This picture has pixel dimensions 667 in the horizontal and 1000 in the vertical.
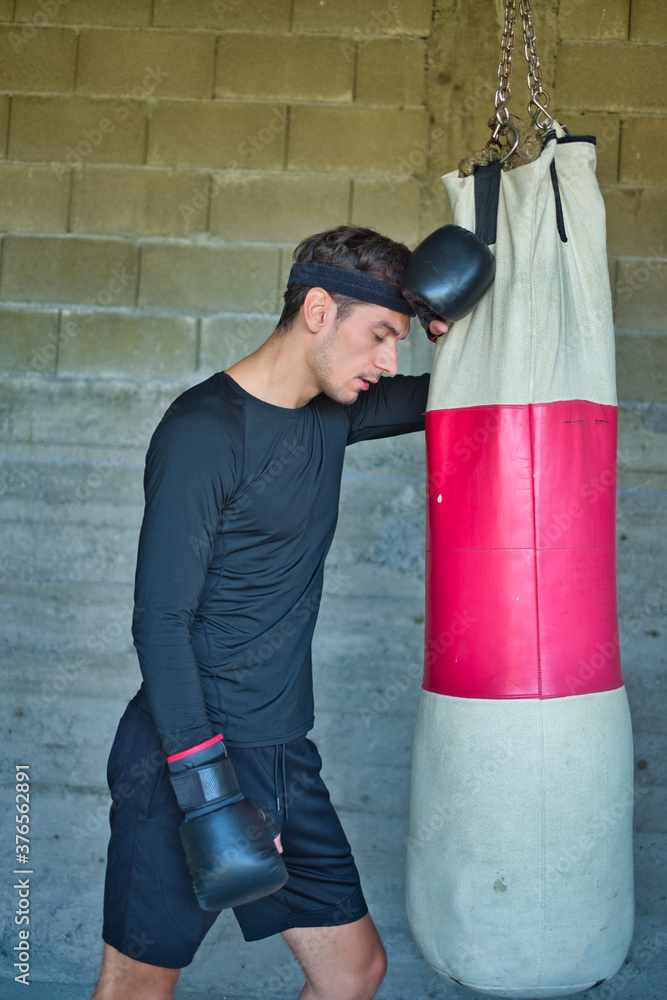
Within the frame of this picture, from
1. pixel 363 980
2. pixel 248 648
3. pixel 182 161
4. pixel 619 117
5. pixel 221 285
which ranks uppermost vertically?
pixel 619 117

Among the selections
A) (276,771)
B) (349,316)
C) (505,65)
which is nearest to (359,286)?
(349,316)

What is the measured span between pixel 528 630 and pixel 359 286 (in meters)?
0.64

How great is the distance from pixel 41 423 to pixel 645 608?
1.81 metres

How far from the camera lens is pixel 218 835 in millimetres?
1303

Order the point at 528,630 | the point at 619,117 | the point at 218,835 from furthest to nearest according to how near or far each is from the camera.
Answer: the point at 619,117 < the point at 528,630 < the point at 218,835

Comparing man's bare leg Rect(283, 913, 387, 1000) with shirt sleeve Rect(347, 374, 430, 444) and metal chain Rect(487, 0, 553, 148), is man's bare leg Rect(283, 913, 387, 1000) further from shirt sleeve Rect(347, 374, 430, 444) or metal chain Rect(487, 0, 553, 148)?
metal chain Rect(487, 0, 553, 148)

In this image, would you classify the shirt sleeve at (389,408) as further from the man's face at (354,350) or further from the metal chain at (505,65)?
the metal chain at (505,65)

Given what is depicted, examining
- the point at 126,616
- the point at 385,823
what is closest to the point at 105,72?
the point at 126,616

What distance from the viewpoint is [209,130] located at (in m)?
2.57

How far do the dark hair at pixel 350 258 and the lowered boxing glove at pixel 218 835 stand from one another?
74 cm

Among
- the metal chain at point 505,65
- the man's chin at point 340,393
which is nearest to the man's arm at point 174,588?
the man's chin at point 340,393

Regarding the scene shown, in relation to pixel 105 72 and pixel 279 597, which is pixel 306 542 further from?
pixel 105 72

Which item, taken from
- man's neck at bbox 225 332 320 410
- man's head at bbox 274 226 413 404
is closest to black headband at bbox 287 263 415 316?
man's head at bbox 274 226 413 404

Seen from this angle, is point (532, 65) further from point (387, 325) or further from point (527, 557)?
point (527, 557)
